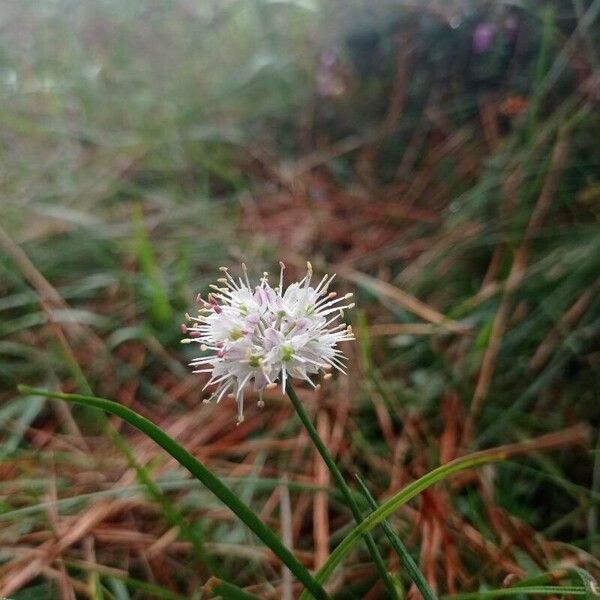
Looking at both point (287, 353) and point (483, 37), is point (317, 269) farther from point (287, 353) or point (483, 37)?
point (287, 353)

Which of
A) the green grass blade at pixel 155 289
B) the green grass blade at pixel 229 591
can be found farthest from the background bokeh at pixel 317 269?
the green grass blade at pixel 229 591

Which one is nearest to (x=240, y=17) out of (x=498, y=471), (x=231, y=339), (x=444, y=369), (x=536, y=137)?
(x=536, y=137)

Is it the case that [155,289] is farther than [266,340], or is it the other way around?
[155,289]

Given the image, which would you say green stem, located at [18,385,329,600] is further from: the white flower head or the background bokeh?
the background bokeh

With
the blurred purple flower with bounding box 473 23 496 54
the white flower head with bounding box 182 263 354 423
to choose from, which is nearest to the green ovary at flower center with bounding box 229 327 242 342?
the white flower head with bounding box 182 263 354 423

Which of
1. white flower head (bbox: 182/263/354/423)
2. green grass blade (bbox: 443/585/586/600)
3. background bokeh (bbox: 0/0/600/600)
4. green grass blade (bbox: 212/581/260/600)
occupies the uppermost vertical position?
background bokeh (bbox: 0/0/600/600)

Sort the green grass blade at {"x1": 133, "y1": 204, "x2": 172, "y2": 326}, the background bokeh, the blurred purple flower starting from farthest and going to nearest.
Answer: the blurred purple flower → the green grass blade at {"x1": 133, "y1": 204, "x2": 172, "y2": 326} → the background bokeh

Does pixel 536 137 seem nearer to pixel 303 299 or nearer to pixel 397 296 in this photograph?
pixel 397 296

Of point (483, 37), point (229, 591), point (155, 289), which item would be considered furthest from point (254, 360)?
point (483, 37)

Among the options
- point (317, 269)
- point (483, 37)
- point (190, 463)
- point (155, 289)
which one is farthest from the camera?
point (483, 37)
